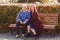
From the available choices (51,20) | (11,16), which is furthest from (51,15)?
(11,16)

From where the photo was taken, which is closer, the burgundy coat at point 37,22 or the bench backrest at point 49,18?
the burgundy coat at point 37,22

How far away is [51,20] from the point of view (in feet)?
34.5

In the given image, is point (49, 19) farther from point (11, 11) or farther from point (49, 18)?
point (11, 11)

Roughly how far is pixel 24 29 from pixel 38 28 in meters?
0.59

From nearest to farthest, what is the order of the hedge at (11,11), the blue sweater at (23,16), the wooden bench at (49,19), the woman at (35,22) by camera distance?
the woman at (35,22) < the blue sweater at (23,16) < the wooden bench at (49,19) < the hedge at (11,11)

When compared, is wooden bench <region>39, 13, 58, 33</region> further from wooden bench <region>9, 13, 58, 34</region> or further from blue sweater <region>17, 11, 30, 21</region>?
blue sweater <region>17, 11, 30, 21</region>

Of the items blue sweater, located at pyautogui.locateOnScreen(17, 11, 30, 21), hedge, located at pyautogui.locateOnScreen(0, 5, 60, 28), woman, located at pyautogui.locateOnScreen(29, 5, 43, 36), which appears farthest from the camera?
hedge, located at pyautogui.locateOnScreen(0, 5, 60, 28)

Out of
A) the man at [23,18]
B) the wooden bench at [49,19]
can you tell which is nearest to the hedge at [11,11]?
the wooden bench at [49,19]

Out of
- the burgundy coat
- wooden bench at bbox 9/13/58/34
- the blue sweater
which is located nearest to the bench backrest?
wooden bench at bbox 9/13/58/34

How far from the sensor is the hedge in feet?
35.1

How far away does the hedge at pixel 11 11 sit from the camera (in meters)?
10.7

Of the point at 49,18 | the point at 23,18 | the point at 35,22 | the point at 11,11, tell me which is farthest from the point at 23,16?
the point at 49,18

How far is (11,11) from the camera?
1092 cm

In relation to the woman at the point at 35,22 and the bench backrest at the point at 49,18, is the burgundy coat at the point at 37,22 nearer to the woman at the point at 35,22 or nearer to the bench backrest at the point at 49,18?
the woman at the point at 35,22
